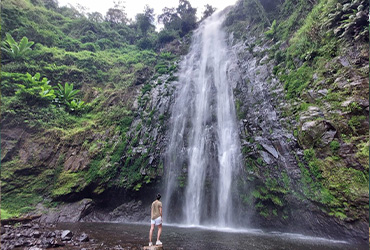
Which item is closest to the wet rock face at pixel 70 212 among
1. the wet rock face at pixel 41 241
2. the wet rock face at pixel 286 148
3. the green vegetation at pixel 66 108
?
the green vegetation at pixel 66 108

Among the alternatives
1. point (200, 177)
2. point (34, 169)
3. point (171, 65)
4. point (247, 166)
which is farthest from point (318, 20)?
point (34, 169)

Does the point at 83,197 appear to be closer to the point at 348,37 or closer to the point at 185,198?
the point at 185,198

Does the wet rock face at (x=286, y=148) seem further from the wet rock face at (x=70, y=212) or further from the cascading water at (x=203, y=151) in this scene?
the wet rock face at (x=70, y=212)

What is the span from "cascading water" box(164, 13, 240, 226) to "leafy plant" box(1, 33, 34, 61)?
13480mm

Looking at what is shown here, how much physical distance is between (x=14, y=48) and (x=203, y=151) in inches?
692

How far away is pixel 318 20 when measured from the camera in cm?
946

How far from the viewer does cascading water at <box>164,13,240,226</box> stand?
34.6 feet

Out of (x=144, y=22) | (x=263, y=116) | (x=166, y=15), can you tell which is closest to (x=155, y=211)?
(x=263, y=116)

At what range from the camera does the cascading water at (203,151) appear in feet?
34.6

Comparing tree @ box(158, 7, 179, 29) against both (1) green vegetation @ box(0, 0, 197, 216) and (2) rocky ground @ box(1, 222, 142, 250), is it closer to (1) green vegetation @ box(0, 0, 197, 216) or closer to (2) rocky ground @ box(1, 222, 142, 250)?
(1) green vegetation @ box(0, 0, 197, 216)

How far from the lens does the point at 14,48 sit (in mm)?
15031

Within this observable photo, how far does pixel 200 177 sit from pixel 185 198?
1.65 meters

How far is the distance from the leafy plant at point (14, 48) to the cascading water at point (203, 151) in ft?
44.2

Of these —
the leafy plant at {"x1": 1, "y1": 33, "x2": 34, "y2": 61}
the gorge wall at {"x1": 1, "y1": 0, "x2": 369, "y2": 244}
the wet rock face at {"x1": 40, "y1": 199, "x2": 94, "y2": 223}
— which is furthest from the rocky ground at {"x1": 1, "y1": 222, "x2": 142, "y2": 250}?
the leafy plant at {"x1": 1, "y1": 33, "x2": 34, "y2": 61}
